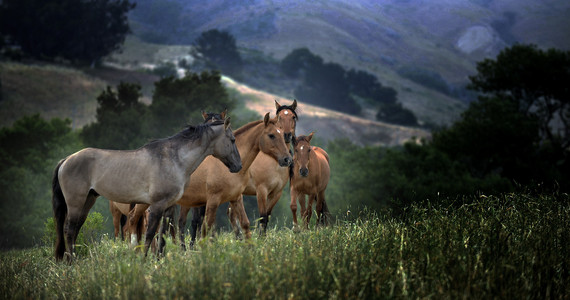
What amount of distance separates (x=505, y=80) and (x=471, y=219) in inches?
1707

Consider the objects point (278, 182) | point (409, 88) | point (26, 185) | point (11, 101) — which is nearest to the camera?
point (278, 182)

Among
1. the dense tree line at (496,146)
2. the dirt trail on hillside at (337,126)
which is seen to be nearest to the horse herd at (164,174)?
the dense tree line at (496,146)

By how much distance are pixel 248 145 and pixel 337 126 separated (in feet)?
270

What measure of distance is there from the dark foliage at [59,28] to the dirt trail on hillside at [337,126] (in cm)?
2443

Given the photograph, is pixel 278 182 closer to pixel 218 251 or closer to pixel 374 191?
pixel 218 251

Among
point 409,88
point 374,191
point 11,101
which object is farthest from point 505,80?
point 409,88

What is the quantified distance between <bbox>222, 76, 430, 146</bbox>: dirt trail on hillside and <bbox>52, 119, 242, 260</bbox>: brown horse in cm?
7048

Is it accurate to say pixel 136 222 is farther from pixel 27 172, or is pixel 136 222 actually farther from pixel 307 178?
pixel 27 172

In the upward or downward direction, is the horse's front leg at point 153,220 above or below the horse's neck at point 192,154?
below

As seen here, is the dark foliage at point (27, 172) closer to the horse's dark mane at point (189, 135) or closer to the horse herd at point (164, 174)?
the horse herd at point (164, 174)

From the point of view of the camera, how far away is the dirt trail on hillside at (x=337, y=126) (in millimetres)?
83944

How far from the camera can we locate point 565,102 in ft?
147

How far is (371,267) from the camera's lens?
6.32 metres

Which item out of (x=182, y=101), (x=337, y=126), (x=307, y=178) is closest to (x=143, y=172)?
(x=307, y=178)
